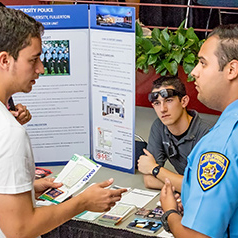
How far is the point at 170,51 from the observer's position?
3.59 meters

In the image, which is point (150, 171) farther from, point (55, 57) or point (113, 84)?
point (55, 57)

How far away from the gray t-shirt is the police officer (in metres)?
1.26

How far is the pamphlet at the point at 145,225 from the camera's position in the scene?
2551 millimetres

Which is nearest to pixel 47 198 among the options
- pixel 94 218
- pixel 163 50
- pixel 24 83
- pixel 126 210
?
pixel 94 218

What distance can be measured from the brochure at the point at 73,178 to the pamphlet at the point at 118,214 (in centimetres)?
24

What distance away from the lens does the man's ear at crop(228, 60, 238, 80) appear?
159cm

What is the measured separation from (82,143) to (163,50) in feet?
3.08

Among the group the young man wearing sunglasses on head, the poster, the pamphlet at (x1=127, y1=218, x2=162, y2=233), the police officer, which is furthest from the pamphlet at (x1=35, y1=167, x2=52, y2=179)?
the police officer

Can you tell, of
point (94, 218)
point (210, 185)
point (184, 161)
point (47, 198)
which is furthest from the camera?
point (184, 161)

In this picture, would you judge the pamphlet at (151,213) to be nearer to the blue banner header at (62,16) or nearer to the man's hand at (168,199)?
the man's hand at (168,199)

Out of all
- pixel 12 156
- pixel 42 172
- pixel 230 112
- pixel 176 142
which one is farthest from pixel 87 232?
pixel 230 112

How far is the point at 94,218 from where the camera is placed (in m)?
2.68

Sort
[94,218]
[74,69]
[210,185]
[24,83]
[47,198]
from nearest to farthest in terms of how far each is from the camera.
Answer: [210,185] < [24,83] < [47,198] < [94,218] < [74,69]

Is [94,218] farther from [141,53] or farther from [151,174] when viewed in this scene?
[141,53]
